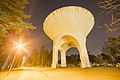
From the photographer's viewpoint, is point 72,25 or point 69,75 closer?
point 69,75

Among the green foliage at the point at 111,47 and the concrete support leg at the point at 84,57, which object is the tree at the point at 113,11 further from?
the green foliage at the point at 111,47

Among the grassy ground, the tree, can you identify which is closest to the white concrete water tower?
the grassy ground

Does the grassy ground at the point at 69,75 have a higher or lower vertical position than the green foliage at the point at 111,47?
lower

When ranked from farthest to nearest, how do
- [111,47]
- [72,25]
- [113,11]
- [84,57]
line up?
[111,47] → [72,25] → [84,57] → [113,11]

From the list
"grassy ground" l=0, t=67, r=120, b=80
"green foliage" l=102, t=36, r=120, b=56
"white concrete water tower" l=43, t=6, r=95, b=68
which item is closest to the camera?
"grassy ground" l=0, t=67, r=120, b=80

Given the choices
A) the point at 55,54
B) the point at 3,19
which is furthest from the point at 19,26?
the point at 55,54

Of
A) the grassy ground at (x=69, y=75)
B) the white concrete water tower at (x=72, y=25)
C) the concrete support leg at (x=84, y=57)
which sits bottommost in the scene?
the grassy ground at (x=69, y=75)

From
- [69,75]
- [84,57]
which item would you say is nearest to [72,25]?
[84,57]

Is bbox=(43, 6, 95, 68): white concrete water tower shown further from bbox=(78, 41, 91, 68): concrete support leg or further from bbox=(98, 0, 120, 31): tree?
bbox=(98, 0, 120, 31): tree

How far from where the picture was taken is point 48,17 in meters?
19.4

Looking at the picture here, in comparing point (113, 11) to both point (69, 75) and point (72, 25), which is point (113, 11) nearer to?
point (69, 75)

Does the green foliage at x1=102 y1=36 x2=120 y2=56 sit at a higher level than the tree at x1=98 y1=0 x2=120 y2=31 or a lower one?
higher

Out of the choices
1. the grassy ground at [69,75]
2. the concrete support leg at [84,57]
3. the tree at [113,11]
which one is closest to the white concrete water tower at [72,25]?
the concrete support leg at [84,57]

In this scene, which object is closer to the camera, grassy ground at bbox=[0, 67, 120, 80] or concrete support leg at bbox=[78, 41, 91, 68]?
grassy ground at bbox=[0, 67, 120, 80]
